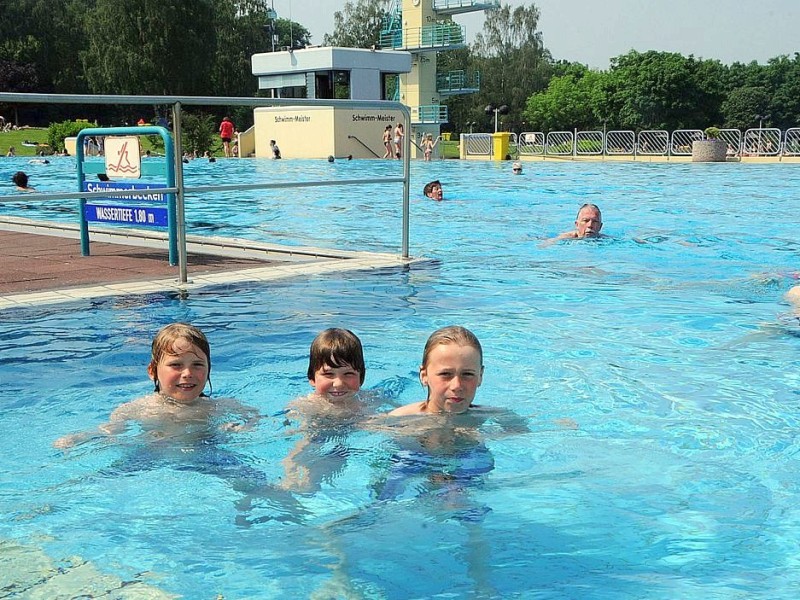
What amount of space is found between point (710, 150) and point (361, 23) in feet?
178

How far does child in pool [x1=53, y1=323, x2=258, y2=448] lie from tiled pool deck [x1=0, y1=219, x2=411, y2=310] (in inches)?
112

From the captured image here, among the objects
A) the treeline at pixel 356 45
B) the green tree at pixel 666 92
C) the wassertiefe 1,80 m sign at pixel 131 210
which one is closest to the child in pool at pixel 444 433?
the wassertiefe 1,80 m sign at pixel 131 210

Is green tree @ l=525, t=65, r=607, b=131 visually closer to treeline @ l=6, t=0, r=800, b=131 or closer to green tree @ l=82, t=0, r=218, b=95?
treeline @ l=6, t=0, r=800, b=131

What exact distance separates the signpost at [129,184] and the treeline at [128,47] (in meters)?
51.4

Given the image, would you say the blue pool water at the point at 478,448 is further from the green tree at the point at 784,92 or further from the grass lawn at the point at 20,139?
the green tree at the point at 784,92

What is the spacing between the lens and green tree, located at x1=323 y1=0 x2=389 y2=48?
79.1m

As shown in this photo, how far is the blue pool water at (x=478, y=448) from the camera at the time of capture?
8.82 ft

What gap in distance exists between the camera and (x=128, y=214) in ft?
26.0

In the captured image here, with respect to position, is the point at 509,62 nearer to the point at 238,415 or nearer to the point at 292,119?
the point at 292,119

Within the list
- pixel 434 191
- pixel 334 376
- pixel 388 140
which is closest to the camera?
pixel 334 376

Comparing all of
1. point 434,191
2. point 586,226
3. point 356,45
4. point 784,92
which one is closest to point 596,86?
point 784,92

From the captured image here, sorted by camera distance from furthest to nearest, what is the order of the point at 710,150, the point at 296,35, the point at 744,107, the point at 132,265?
1. the point at 296,35
2. the point at 744,107
3. the point at 710,150
4. the point at 132,265

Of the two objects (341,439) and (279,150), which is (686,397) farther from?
(279,150)

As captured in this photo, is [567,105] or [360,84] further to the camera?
[567,105]
